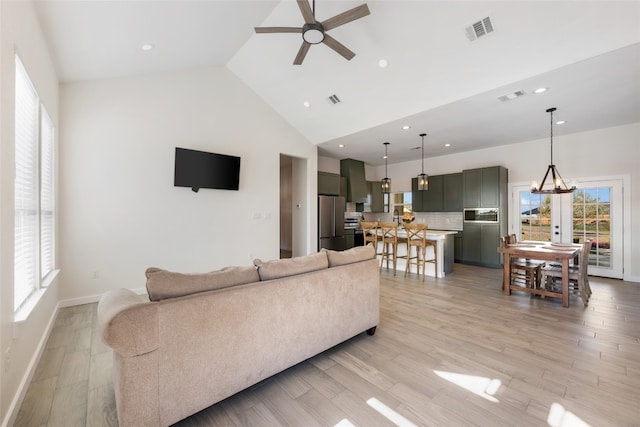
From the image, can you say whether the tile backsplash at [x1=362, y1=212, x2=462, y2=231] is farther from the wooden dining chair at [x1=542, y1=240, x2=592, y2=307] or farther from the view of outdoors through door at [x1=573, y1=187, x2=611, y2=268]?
the wooden dining chair at [x1=542, y1=240, x2=592, y2=307]

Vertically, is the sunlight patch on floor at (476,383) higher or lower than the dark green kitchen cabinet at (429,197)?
lower

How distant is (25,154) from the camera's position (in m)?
2.20

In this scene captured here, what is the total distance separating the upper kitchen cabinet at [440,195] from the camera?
22.1ft

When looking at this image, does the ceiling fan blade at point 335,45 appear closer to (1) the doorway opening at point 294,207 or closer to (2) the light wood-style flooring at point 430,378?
(2) the light wood-style flooring at point 430,378

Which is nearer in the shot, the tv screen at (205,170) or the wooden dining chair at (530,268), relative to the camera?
the wooden dining chair at (530,268)

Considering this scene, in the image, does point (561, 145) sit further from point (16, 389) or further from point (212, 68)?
point (16, 389)

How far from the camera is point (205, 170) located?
4516 millimetres

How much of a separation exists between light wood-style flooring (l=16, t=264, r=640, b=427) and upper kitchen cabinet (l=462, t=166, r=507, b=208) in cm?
314

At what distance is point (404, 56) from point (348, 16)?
1.29 meters

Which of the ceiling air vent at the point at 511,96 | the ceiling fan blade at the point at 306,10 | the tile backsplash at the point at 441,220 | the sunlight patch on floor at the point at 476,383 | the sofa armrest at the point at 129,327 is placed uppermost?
the ceiling fan blade at the point at 306,10

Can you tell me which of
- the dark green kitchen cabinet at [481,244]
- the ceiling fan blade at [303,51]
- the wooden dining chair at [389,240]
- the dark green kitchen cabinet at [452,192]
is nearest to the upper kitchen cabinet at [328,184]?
the wooden dining chair at [389,240]

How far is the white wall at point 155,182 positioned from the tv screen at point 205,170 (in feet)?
0.49

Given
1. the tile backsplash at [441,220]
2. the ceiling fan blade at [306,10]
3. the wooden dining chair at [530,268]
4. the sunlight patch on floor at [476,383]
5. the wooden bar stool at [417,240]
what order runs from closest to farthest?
the sunlight patch on floor at [476,383] → the ceiling fan blade at [306,10] → the wooden dining chair at [530,268] → the wooden bar stool at [417,240] → the tile backsplash at [441,220]

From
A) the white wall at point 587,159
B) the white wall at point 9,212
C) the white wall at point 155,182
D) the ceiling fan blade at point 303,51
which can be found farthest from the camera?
the white wall at point 587,159
